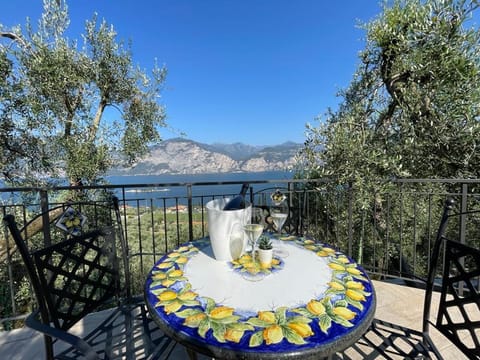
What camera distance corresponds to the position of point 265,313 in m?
0.79

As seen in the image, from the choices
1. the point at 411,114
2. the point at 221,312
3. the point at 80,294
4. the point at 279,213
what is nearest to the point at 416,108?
the point at 411,114

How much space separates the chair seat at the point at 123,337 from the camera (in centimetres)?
117

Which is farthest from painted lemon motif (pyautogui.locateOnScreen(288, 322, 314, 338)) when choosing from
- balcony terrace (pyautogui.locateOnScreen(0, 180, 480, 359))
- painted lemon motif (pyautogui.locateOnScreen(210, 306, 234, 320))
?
balcony terrace (pyautogui.locateOnScreen(0, 180, 480, 359))

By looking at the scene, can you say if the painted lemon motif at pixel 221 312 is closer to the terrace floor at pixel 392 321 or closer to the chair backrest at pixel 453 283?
the chair backrest at pixel 453 283

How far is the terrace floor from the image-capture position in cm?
165

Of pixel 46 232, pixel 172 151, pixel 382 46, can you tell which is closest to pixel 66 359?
pixel 46 232

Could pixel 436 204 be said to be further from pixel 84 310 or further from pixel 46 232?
pixel 46 232

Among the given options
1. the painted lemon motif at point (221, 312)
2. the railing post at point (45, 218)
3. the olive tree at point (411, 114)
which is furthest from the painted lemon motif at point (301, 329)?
the olive tree at point (411, 114)

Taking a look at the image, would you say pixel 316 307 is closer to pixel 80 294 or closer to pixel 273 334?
pixel 273 334

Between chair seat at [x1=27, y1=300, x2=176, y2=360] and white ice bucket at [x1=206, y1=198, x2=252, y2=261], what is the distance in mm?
539

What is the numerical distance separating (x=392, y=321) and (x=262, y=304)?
69.9 inches

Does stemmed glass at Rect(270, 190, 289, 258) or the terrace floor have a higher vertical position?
stemmed glass at Rect(270, 190, 289, 258)

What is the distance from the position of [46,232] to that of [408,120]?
5355 mm

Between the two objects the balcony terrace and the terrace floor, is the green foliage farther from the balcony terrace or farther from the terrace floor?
the terrace floor
